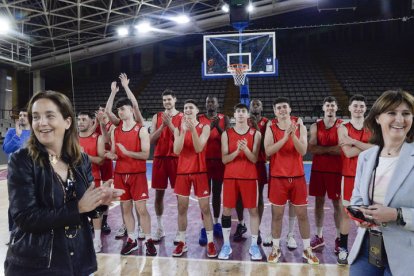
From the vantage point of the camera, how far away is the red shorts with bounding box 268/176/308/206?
12.3 feet

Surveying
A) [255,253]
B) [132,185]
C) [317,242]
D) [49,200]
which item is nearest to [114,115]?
[132,185]

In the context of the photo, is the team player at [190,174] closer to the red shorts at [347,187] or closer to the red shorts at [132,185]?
the red shorts at [132,185]

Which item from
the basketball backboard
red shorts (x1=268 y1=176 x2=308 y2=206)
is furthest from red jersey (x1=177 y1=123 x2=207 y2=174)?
the basketball backboard

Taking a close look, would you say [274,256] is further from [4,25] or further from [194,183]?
[4,25]

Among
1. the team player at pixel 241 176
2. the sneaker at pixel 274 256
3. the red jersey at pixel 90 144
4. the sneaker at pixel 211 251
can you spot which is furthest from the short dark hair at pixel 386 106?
the red jersey at pixel 90 144

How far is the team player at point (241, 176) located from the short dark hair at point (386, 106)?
6.42ft

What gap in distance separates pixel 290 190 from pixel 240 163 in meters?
0.64

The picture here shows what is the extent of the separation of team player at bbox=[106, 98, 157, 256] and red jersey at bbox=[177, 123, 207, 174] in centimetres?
43

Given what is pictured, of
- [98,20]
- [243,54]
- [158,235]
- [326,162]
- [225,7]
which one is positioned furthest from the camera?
[98,20]

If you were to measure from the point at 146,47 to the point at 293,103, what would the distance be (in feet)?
33.0

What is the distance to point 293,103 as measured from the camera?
16094 mm

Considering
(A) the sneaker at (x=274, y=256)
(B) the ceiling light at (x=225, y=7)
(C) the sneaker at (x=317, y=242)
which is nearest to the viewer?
(A) the sneaker at (x=274, y=256)

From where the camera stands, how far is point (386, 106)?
1811 mm

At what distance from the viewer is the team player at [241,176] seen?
3902mm
